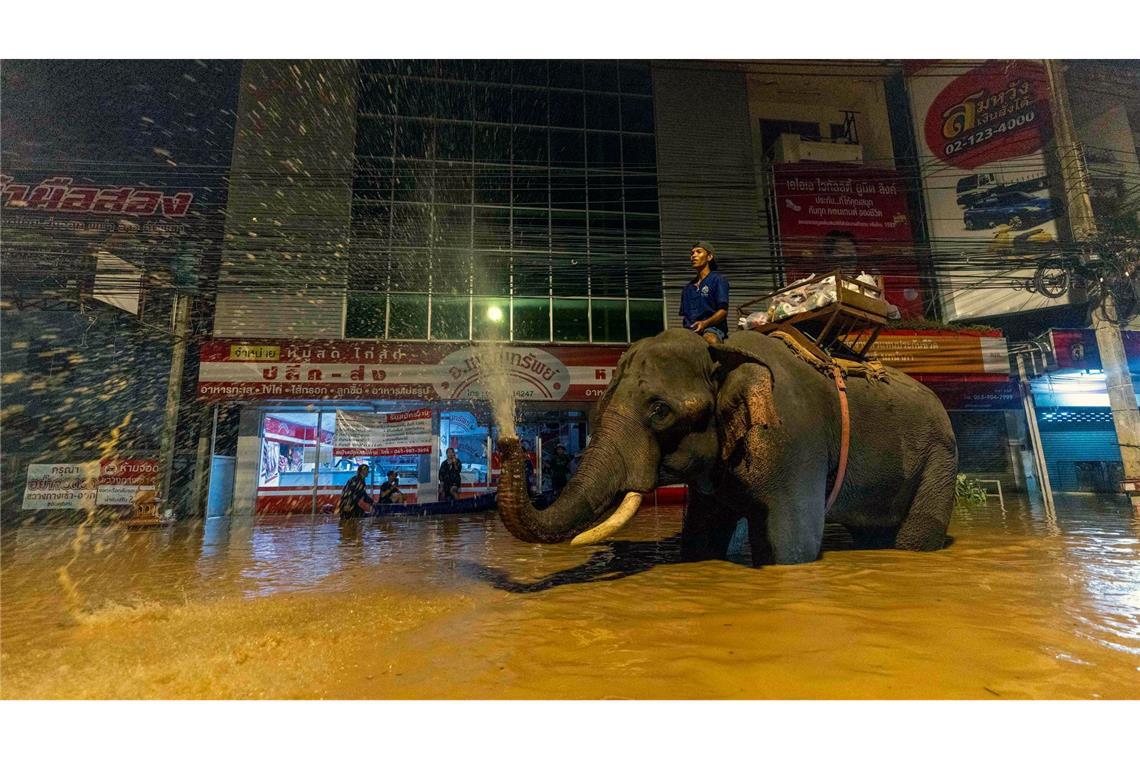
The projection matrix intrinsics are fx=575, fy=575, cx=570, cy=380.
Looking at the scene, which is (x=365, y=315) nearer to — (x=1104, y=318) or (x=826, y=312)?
(x=826, y=312)

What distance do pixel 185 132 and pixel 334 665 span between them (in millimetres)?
18264

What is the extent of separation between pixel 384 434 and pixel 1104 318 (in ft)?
59.9

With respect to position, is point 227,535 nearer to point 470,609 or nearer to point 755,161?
point 470,609

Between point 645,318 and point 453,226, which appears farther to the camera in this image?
point 645,318

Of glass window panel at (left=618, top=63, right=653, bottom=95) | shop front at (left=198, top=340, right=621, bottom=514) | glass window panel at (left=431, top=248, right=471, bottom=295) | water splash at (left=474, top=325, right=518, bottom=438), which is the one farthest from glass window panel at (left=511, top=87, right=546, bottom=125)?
shop front at (left=198, top=340, right=621, bottom=514)

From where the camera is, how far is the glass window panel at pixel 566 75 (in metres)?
19.5

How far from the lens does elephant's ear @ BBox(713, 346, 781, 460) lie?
4.33m

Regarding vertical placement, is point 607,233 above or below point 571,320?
above

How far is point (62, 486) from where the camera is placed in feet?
43.9

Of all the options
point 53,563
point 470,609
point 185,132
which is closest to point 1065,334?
point 470,609

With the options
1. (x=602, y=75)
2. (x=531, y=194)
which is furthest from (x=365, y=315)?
(x=602, y=75)

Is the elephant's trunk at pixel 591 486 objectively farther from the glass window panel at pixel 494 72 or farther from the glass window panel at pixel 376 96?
the glass window panel at pixel 494 72

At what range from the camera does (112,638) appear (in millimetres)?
3158

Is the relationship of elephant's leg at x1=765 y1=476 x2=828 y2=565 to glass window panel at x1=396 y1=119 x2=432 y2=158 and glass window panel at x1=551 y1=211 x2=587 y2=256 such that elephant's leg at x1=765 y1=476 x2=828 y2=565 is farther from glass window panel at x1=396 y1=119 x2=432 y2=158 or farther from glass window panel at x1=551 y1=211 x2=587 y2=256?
glass window panel at x1=396 y1=119 x2=432 y2=158
